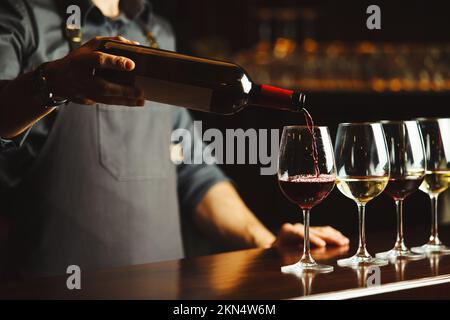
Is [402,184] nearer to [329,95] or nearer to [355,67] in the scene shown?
[329,95]

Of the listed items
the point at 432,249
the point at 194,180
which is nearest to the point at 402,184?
the point at 432,249

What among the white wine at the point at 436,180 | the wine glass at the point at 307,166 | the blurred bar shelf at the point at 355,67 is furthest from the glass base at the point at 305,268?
the blurred bar shelf at the point at 355,67

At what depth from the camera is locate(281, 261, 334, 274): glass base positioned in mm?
1271

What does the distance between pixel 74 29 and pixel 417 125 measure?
3.15 ft

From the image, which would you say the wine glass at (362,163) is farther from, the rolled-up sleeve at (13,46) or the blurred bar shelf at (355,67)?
the blurred bar shelf at (355,67)

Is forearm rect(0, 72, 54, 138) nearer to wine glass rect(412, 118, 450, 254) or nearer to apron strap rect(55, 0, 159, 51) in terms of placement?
apron strap rect(55, 0, 159, 51)

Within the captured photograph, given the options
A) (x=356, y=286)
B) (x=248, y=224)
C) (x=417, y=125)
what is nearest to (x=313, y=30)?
(x=248, y=224)

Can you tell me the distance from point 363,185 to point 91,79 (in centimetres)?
50

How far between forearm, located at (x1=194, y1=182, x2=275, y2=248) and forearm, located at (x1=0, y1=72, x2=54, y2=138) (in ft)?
2.14

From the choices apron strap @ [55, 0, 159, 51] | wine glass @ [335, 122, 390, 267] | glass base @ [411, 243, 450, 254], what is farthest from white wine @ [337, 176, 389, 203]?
apron strap @ [55, 0, 159, 51]

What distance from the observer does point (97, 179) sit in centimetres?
202

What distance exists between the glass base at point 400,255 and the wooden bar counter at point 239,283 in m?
0.03

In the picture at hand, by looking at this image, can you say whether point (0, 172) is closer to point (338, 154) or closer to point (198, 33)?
point (338, 154)
